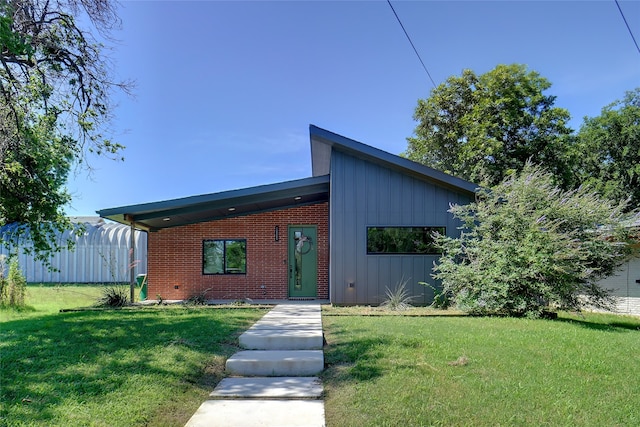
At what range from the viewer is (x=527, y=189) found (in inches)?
348

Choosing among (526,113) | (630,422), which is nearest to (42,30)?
(630,422)

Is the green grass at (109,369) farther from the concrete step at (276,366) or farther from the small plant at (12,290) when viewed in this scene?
the small plant at (12,290)

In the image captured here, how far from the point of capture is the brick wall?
40.2ft

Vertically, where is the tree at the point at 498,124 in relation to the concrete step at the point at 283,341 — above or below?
above

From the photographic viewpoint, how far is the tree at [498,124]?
19375 mm

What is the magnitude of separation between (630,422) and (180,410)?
12.1 ft

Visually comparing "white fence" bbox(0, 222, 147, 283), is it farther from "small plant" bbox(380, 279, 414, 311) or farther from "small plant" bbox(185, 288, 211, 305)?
"small plant" bbox(380, 279, 414, 311)

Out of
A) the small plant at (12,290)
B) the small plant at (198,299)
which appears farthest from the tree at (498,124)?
the small plant at (12,290)

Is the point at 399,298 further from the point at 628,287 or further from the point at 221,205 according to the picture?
the point at 628,287

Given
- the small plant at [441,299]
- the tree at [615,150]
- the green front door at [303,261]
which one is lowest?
the small plant at [441,299]

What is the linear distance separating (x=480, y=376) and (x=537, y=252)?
4821mm

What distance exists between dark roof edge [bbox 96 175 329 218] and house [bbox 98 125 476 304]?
1.0 inches

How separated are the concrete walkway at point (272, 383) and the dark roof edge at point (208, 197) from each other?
14.0ft

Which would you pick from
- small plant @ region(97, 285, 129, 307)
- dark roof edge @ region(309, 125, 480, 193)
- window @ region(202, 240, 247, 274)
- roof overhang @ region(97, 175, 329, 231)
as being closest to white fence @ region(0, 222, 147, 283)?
window @ region(202, 240, 247, 274)
